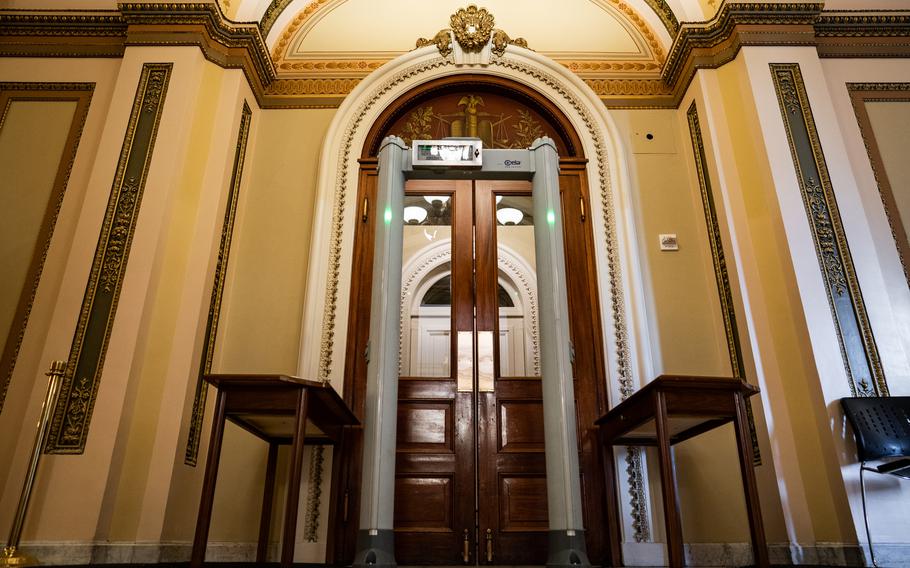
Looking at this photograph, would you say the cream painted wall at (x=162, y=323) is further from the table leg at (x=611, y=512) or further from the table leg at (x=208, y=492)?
the table leg at (x=611, y=512)

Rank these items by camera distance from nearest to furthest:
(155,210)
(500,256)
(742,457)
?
1. (742,457)
2. (155,210)
3. (500,256)

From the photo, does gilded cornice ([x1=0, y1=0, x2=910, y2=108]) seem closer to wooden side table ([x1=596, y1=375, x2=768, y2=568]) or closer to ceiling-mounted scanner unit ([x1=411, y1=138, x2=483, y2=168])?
ceiling-mounted scanner unit ([x1=411, y1=138, x2=483, y2=168])

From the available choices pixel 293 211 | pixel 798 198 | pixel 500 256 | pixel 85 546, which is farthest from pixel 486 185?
pixel 85 546

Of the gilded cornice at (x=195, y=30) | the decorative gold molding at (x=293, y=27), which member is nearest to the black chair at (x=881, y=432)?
the gilded cornice at (x=195, y=30)

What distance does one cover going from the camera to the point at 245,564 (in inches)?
125

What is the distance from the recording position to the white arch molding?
3707mm

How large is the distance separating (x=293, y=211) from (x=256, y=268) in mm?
446

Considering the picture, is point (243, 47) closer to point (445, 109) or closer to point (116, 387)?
point (445, 109)

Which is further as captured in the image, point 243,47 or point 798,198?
point 243,47

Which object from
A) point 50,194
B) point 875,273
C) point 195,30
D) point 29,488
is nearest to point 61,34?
point 195,30

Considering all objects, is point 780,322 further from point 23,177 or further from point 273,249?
point 23,177

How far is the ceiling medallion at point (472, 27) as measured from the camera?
4.58 meters

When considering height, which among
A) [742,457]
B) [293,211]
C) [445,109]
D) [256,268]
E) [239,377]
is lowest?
[742,457]

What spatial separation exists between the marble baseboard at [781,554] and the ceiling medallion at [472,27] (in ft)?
11.1
